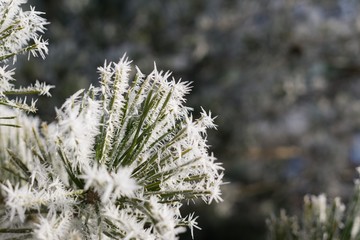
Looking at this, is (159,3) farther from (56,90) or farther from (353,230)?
(353,230)

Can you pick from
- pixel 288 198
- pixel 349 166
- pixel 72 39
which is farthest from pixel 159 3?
pixel 349 166

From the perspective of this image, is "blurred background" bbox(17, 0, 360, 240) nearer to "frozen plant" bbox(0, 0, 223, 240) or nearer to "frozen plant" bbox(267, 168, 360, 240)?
"frozen plant" bbox(267, 168, 360, 240)

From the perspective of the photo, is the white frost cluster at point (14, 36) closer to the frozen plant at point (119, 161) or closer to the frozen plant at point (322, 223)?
the frozen plant at point (119, 161)

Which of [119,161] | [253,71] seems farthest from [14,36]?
[253,71]

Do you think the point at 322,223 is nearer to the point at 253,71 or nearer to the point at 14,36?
the point at 14,36

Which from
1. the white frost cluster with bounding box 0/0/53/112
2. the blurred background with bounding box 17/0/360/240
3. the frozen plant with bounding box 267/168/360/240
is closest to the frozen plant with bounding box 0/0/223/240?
the white frost cluster with bounding box 0/0/53/112

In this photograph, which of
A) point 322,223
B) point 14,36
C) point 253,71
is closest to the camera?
point 14,36
